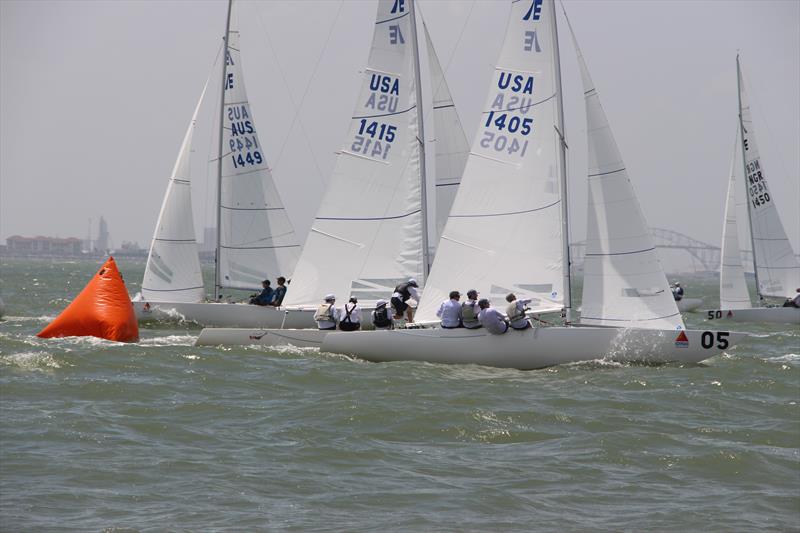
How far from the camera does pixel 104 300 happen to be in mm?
19125

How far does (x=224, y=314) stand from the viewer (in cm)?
2405

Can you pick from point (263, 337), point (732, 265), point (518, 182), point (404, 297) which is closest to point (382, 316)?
point (404, 297)

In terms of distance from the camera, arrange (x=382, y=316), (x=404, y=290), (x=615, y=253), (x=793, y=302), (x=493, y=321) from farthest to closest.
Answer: (x=793, y=302), (x=404, y=290), (x=382, y=316), (x=615, y=253), (x=493, y=321)

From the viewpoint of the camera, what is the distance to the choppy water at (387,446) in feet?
28.3

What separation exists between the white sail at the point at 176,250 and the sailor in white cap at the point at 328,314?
692cm

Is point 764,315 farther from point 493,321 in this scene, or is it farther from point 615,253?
point 493,321

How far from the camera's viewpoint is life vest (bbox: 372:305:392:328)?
1784cm

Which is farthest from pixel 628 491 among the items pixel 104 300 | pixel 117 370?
pixel 104 300

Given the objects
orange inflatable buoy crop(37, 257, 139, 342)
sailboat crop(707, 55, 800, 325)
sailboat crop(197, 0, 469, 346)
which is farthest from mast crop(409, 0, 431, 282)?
sailboat crop(707, 55, 800, 325)

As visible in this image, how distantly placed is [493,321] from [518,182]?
99.5 inches

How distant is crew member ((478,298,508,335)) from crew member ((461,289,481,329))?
0.36 ft

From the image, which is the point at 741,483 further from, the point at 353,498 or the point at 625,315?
the point at 625,315

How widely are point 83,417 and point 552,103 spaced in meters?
9.25

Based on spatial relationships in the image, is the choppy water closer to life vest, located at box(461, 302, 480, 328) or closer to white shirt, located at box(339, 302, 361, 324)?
life vest, located at box(461, 302, 480, 328)
